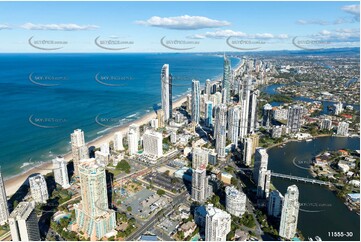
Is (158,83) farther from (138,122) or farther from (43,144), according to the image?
(43,144)

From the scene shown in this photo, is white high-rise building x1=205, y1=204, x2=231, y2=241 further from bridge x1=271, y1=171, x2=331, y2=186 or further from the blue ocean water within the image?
the blue ocean water

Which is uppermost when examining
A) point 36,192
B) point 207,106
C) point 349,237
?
point 207,106

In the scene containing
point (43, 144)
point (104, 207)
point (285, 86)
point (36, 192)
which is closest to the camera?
point (104, 207)

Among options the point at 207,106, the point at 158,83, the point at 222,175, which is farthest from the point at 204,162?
the point at 158,83

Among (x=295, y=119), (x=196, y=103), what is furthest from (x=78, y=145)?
(x=295, y=119)

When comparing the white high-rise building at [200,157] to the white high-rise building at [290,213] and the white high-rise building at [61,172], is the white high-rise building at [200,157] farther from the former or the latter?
the white high-rise building at [61,172]
